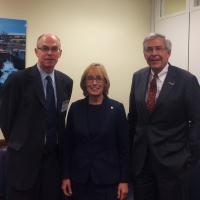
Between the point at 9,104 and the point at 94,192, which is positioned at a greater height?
the point at 9,104

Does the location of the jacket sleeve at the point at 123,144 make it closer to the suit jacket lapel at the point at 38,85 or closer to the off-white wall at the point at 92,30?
the suit jacket lapel at the point at 38,85

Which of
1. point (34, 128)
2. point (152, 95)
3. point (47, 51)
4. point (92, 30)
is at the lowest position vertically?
point (34, 128)

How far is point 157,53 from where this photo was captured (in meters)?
2.36

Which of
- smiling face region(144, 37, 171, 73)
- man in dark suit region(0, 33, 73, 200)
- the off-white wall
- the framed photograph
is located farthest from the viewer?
the off-white wall

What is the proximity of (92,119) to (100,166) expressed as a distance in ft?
1.06

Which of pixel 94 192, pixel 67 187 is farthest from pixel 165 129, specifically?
pixel 67 187

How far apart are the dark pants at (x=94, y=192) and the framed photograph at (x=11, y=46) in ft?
6.10

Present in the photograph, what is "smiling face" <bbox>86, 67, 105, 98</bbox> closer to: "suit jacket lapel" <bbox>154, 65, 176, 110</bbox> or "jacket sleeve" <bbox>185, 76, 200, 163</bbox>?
"suit jacket lapel" <bbox>154, 65, 176, 110</bbox>

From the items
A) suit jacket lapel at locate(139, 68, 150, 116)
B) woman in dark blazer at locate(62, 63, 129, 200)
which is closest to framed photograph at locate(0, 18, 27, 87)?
woman in dark blazer at locate(62, 63, 129, 200)

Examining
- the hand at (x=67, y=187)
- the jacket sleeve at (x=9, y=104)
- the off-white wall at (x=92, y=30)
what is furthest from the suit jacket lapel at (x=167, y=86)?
the off-white wall at (x=92, y=30)

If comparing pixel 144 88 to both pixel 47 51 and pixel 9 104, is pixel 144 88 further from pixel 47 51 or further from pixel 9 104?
pixel 9 104

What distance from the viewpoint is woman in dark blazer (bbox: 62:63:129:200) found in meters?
2.28

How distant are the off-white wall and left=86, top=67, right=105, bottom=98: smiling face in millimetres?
1749

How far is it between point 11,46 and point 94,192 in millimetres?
2126
